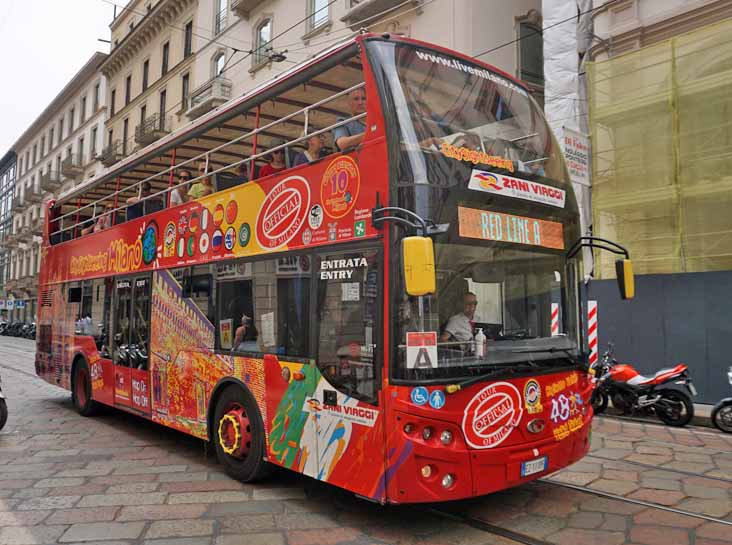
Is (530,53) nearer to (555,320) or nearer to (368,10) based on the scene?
(368,10)

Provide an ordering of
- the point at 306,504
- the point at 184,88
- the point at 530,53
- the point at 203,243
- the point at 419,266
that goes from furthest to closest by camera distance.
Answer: the point at 184,88 → the point at 530,53 → the point at 203,243 → the point at 306,504 → the point at 419,266

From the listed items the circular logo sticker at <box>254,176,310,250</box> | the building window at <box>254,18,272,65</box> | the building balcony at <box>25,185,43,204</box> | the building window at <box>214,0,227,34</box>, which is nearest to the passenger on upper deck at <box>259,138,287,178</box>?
the circular logo sticker at <box>254,176,310,250</box>

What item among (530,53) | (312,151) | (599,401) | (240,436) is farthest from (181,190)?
(530,53)

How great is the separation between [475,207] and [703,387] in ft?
27.3

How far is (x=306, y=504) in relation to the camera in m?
5.28

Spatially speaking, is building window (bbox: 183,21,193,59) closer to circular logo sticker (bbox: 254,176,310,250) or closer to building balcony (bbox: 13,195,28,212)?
circular logo sticker (bbox: 254,176,310,250)

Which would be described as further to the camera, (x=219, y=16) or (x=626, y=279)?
(x=219, y=16)

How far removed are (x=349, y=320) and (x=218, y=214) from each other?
8.22ft

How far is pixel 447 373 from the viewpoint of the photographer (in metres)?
4.25

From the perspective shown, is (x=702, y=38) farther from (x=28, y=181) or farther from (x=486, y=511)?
(x=28, y=181)

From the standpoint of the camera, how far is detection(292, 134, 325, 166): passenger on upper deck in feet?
17.5

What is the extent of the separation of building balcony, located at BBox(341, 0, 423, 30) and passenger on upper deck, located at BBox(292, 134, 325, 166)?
12.0m

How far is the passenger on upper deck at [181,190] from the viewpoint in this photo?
7.43 m

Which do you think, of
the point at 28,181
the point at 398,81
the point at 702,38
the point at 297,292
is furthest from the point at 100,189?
the point at 28,181
